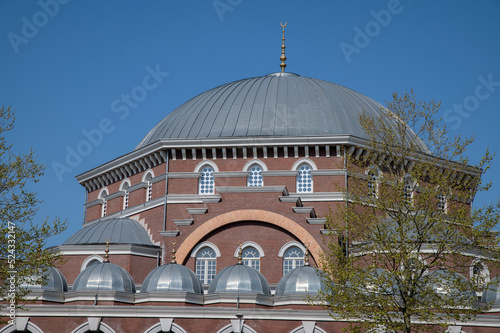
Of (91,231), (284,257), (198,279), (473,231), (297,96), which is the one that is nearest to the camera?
(473,231)

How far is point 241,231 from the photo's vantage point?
45.9 meters

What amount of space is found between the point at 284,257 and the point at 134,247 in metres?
8.42

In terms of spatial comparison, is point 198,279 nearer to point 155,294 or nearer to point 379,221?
point 155,294

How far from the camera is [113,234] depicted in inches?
1925

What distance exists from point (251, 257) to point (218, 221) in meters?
2.64

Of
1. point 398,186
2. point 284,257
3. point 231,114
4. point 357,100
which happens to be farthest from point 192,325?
point 357,100

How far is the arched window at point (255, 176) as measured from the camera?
160 feet

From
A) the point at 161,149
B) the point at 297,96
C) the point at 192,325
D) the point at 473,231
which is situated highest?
the point at 297,96

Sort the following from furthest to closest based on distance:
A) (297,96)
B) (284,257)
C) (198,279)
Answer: (297,96), (284,257), (198,279)

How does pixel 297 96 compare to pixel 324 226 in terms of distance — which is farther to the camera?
pixel 297 96

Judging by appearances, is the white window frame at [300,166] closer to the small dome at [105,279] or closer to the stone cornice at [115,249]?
the stone cornice at [115,249]

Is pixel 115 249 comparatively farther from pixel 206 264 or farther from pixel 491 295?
pixel 491 295

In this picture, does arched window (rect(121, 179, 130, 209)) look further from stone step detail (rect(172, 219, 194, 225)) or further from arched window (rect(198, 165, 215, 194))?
stone step detail (rect(172, 219, 194, 225))

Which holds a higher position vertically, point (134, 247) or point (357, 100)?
point (357, 100)
